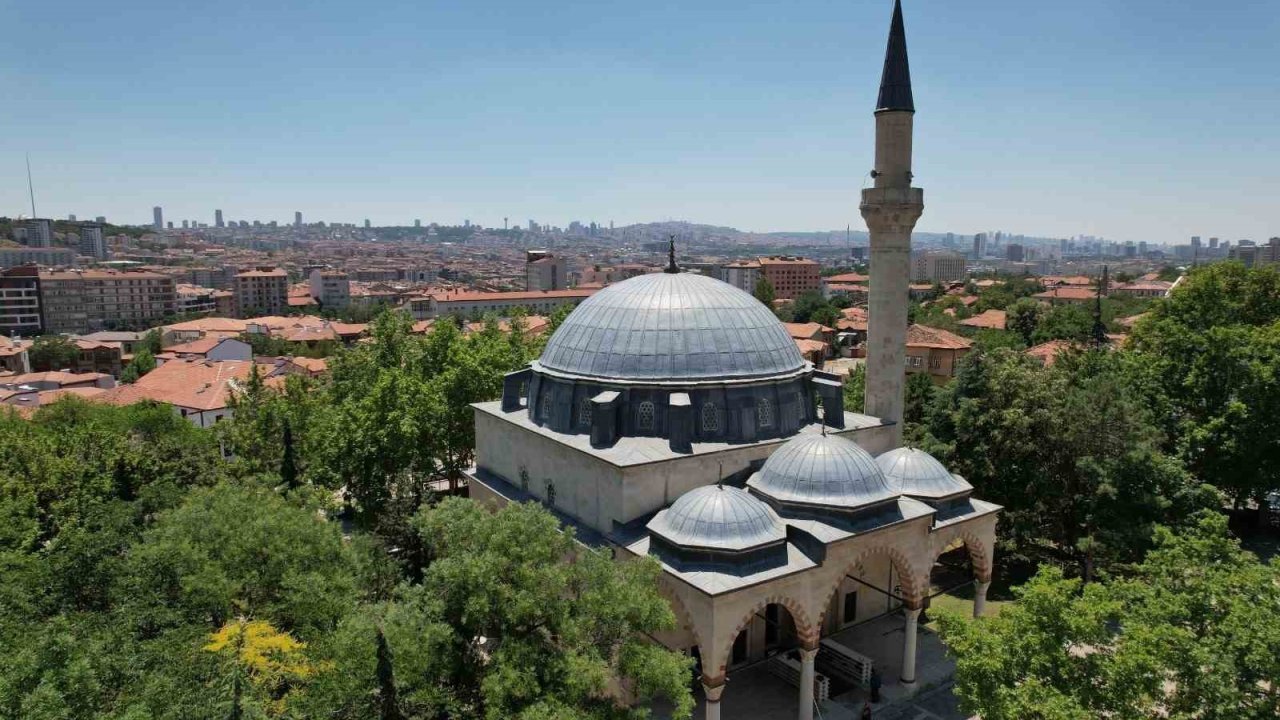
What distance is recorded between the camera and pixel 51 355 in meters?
74.6

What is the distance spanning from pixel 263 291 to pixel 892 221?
147532 millimetres

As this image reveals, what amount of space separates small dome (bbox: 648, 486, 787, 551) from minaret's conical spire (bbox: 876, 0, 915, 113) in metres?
14.8

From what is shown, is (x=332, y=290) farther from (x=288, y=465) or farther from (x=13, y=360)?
(x=288, y=465)

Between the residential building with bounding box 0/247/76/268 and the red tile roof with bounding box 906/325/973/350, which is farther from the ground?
the residential building with bounding box 0/247/76/268

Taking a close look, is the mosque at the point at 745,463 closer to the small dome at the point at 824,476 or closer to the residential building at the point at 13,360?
the small dome at the point at 824,476

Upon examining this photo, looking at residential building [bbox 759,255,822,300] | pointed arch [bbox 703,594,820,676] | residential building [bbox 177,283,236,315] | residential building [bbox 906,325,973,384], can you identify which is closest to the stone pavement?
pointed arch [bbox 703,594,820,676]

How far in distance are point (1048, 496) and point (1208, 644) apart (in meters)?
13.3

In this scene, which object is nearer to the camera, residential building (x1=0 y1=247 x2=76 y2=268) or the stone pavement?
the stone pavement

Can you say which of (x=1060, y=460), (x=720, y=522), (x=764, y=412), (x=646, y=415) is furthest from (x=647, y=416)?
(x=1060, y=460)

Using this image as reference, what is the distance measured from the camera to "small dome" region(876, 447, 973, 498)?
2216 centimetres

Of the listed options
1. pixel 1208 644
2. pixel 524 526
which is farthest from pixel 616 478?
pixel 1208 644

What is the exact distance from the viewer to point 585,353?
2445 cm

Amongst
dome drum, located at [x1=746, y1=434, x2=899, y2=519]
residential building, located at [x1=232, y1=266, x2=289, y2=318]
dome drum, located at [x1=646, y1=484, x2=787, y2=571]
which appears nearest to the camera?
dome drum, located at [x1=646, y1=484, x2=787, y2=571]

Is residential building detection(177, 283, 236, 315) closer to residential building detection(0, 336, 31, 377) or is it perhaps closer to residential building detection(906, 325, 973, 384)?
residential building detection(0, 336, 31, 377)
